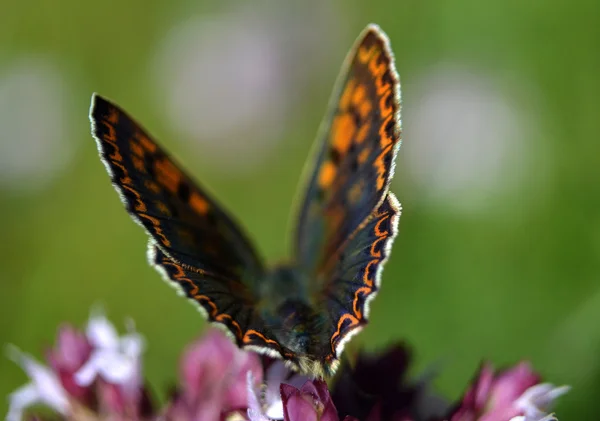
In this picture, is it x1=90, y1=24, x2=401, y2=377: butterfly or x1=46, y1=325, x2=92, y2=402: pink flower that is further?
x1=46, y1=325, x2=92, y2=402: pink flower

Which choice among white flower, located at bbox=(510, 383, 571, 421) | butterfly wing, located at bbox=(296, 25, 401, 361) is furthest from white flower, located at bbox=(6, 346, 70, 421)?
white flower, located at bbox=(510, 383, 571, 421)

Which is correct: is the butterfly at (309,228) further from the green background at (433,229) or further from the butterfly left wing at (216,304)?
the green background at (433,229)

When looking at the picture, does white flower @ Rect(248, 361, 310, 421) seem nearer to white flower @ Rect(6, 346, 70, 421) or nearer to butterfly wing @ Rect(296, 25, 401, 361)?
Answer: butterfly wing @ Rect(296, 25, 401, 361)

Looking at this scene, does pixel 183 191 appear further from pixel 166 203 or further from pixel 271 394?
pixel 271 394

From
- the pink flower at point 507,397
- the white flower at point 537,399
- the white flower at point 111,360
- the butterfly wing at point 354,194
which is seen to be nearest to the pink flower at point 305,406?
the butterfly wing at point 354,194

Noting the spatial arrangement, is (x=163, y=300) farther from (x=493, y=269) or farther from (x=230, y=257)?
(x=230, y=257)
